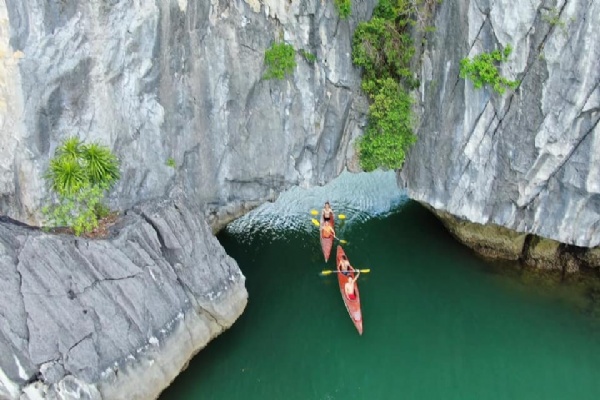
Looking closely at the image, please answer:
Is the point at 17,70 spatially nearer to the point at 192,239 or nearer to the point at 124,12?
the point at 124,12

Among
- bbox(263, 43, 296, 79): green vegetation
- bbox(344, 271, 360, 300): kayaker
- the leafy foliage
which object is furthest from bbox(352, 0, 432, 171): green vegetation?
bbox(344, 271, 360, 300): kayaker

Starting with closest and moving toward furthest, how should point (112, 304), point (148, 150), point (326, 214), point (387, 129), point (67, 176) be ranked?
point (67, 176)
point (112, 304)
point (148, 150)
point (387, 129)
point (326, 214)

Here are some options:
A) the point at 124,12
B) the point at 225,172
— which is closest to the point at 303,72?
the point at 225,172

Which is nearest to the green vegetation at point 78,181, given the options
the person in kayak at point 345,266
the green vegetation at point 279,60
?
the green vegetation at point 279,60

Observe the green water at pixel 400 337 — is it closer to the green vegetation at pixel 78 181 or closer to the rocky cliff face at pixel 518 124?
the rocky cliff face at pixel 518 124

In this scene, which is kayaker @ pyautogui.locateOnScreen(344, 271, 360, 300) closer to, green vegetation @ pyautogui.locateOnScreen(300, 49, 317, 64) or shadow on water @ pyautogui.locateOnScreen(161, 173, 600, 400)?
shadow on water @ pyautogui.locateOnScreen(161, 173, 600, 400)

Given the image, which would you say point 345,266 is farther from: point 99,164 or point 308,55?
point 99,164

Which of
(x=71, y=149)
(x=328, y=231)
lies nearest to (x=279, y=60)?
(x=71, y=149)
